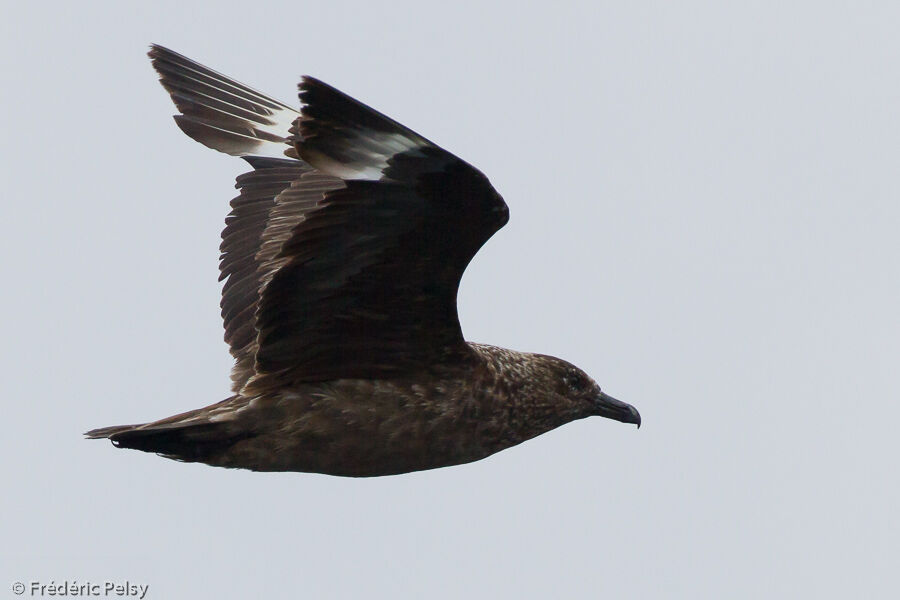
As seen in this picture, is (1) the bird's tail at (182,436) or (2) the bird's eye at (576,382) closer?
A: (1) the bird's tail at (182,436)

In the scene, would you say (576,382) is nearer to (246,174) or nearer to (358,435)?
(358,435)

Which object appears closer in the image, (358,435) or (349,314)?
(349,314)

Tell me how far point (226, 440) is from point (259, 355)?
43 cm

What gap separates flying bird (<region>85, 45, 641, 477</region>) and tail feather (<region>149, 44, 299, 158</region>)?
0.01 m

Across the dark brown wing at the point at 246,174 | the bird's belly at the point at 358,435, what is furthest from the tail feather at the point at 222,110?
the bird's belly at the point at 358,435

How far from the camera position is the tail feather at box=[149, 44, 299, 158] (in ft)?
27.3

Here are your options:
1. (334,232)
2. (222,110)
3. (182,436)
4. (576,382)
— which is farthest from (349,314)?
(222,110)

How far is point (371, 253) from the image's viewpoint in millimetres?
6695

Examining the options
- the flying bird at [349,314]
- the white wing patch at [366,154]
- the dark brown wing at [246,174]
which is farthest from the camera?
the dark brown wing at [246,174]

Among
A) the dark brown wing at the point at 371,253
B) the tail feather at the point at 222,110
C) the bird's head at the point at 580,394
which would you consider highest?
the tail feather at the point at 222,110

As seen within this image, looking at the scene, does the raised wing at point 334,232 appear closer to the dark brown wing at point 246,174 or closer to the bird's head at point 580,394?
the dark brown wing at point 246,174

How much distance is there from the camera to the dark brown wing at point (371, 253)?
6227 mm

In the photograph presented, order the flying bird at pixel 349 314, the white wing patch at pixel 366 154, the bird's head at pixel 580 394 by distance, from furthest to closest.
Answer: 1. the bird's head at pixel 580 394
2. the flying bird at pixel 349 314
3. the white wing patch at pixel 366 154

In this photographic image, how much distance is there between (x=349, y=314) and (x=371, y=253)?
446 mm
